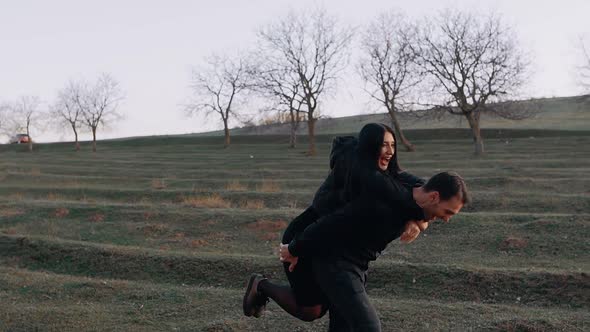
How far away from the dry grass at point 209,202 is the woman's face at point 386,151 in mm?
12333

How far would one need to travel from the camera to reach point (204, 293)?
26.3ft

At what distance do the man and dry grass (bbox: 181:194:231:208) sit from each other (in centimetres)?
1217

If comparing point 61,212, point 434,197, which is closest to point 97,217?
point 61,212

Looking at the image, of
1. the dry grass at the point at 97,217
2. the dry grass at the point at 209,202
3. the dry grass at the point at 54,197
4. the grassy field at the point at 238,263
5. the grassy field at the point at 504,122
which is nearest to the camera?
the grassy field at the point at 238,263

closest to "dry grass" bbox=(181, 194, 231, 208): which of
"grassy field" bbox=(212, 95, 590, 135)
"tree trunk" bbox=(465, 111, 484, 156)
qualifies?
"tree trunk" bbox=(465, 111, 484, 156)

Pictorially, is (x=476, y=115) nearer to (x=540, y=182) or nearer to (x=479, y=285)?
(x=540, y=182)

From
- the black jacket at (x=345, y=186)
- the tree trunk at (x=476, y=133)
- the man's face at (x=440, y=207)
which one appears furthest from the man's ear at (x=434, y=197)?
the tree trunk at (x=476, y=133)

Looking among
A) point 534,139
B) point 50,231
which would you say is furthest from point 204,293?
point 534,139

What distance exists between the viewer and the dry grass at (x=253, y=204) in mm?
16578

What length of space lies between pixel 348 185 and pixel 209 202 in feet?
42.5

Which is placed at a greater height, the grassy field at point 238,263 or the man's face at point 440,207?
the man's face at point 440,207

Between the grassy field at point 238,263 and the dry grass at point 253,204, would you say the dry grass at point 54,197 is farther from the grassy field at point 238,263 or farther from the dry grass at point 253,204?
the dry grass at point 253,204

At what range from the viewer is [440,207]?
385 cm

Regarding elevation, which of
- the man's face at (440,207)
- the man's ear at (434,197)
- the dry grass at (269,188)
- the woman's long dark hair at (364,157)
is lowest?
the dry grass at (269,188)
